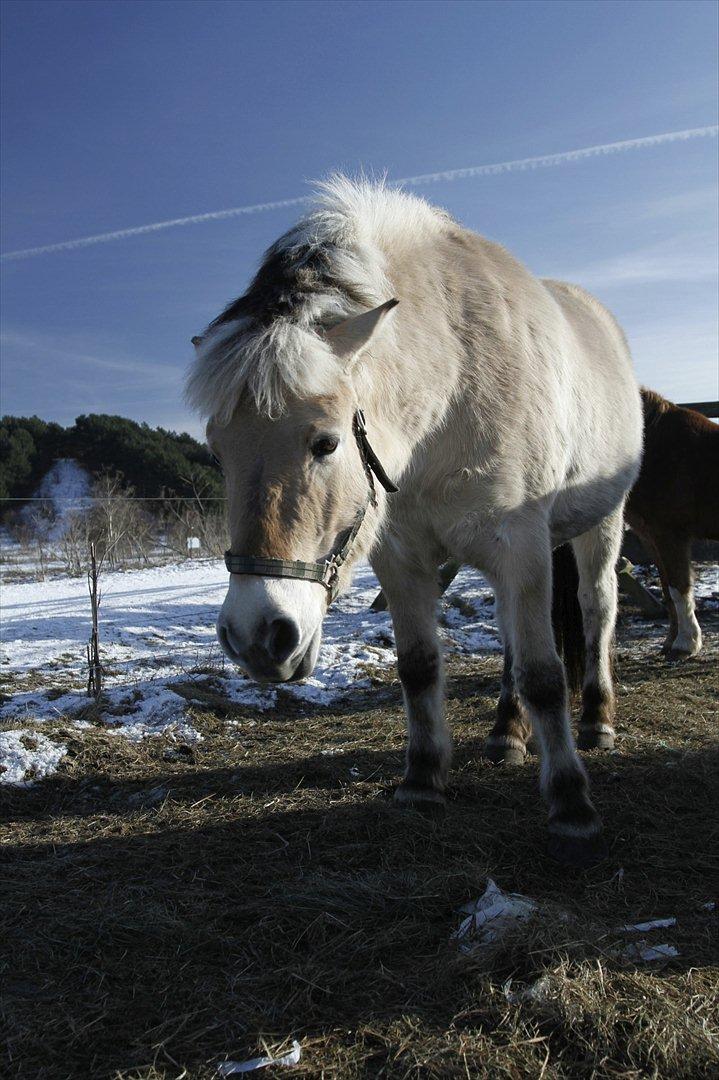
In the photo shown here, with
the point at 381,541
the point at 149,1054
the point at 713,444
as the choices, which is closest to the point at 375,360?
the point at 381,541

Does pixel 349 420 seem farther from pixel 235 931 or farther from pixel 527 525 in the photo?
pixel 235 931

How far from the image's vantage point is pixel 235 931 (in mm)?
2234

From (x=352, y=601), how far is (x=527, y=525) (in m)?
5.83

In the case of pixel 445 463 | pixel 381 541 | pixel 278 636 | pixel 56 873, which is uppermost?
pixel 445 463

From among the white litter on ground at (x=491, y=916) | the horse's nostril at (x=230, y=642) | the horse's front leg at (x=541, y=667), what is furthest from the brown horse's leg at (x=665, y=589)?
the horse's nostril at (x=230, y=642)

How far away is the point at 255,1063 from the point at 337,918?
62cm

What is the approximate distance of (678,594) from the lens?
643 centimetres

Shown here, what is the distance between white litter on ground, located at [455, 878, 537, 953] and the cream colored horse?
0.51 meters

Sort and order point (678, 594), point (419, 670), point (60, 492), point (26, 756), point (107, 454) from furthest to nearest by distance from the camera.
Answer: point (107, 454)
point (60, 492)
point (678, 594)
point (26, 756)
point (419, 670)

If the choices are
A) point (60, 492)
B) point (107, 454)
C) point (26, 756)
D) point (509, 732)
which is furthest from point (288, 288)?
point (107, 454)

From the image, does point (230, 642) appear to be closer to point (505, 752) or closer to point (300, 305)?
point (300, 305)

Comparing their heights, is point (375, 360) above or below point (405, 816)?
above

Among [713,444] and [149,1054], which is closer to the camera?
[149,1054]

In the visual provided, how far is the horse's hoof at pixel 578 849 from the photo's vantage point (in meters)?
2.63
